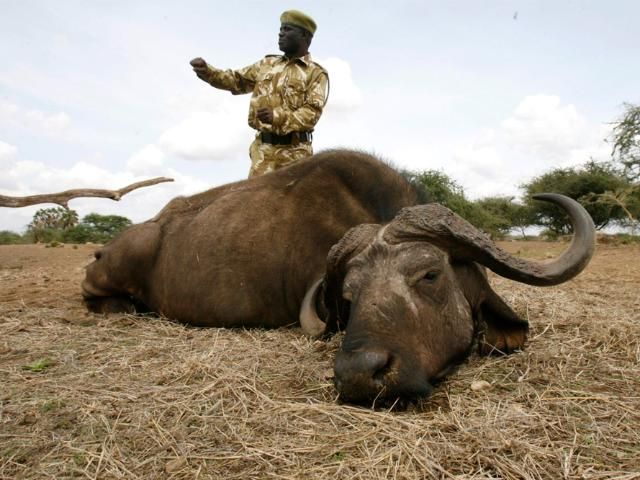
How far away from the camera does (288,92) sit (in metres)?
6.33

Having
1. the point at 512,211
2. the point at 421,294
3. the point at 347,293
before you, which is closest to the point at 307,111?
the point at 347,293

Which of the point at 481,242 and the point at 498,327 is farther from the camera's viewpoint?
the point at 498,327

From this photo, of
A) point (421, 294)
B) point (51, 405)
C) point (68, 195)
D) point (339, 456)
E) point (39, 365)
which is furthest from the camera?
point (68, 195)

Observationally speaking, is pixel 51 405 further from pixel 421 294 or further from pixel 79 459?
pixel 421 294

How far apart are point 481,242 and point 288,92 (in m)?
3.81

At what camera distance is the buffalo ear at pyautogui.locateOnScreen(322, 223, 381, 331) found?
3.41 metres

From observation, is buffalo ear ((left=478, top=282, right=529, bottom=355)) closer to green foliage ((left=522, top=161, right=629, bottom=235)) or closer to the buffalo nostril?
the buffalo nostril

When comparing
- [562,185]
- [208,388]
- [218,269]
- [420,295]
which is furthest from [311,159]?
[562,185]

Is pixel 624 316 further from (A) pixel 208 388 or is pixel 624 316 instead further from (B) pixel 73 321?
(B) pixel 73 321

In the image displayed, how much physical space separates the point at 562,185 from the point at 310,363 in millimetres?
22756

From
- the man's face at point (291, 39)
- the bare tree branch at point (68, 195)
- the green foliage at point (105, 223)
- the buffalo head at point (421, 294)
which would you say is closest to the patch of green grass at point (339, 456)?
the buffalo head at point (421, 294)

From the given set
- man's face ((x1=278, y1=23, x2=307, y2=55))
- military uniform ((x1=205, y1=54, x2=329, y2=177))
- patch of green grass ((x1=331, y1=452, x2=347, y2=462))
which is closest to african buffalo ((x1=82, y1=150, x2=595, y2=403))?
patch of green grass ((x1=331, y1=452, x2=347, y2=462))

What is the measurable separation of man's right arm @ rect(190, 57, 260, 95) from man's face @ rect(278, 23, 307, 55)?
48 cm

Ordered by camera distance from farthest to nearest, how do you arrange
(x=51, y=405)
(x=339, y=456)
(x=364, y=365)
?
(x=51, y=405) < (x=364, y=365) < (x=339, y=456)
